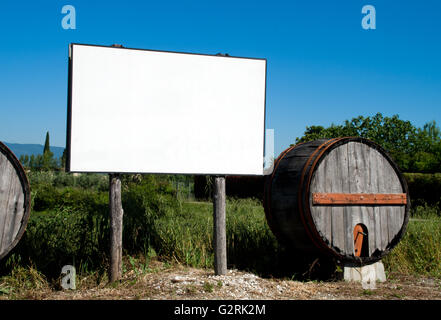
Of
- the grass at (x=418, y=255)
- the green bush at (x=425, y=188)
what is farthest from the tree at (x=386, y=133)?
the grass at (x=418, y=255)

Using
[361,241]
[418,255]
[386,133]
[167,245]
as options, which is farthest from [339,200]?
[386,133]

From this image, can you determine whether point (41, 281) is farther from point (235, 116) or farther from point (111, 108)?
point (235, 116)

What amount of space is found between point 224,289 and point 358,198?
7.35 ft

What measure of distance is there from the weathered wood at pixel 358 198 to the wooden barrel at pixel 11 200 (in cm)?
342

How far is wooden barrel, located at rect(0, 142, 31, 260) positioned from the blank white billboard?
25.5 inches

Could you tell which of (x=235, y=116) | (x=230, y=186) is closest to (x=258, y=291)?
(x=235, y=116)

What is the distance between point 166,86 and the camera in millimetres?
5172

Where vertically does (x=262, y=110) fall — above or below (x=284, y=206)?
above

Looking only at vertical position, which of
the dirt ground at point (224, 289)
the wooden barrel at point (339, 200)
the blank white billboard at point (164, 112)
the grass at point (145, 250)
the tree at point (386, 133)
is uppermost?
the tree at point (386, 133)

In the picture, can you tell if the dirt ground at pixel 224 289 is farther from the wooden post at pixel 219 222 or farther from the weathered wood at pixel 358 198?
the weathered wood at pixel 358 198

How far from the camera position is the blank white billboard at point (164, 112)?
16.1 ft

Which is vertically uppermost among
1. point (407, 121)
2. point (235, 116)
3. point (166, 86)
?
point (407, 121)

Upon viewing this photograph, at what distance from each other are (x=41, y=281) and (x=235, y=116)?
312 centimetres

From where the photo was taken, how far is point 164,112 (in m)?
5.14
